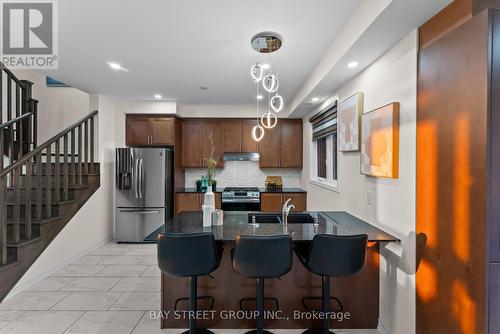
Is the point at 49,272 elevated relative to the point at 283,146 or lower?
lower

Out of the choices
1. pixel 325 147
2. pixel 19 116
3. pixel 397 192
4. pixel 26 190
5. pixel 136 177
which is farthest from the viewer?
pixel 136 177

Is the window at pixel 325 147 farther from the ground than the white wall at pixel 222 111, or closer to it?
closer to it

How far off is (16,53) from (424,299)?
4.22 meters

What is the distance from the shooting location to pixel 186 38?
2.50 metres

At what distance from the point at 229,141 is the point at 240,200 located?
1.20m

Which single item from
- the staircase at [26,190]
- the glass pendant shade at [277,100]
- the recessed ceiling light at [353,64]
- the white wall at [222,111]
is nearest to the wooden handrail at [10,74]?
the staircase at [26,190]

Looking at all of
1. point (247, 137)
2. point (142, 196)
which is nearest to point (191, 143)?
point (247, 137)

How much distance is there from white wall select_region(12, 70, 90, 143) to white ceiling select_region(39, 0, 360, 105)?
782mm

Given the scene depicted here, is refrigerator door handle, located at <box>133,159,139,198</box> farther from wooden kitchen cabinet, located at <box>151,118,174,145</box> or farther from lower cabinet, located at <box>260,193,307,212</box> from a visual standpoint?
lower cabinet, located at <box>260,193,307,212</box>

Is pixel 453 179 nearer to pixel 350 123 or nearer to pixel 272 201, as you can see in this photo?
pixel 350 123

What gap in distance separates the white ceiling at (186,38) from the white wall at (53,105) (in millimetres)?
782

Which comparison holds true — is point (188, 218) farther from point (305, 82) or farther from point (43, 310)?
point (305, 82)

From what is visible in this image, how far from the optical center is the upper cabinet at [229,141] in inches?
→ 214

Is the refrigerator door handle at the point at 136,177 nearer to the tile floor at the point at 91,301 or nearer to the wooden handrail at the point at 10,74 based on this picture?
the tile floor at the point at 91,301
